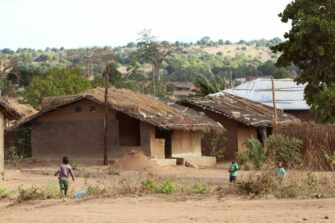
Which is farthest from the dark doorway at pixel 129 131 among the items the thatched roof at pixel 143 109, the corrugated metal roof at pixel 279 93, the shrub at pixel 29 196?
the shrub at pixel 29 196

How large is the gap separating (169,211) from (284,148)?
732 inches

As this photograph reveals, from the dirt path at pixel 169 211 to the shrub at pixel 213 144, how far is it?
2413 centimetres

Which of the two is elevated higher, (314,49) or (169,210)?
(314,49)

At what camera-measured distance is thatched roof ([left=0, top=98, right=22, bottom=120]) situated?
88.1 ft

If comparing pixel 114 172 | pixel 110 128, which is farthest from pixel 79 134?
pixel 114 172

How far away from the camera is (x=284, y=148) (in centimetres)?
3192

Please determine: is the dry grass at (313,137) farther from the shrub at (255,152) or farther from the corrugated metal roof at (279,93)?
the corrugated metal roof at (279,93)

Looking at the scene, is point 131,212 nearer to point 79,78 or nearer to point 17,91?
point 79,78

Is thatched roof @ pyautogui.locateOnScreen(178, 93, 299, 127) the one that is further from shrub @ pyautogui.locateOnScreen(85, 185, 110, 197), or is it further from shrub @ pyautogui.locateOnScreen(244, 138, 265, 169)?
shrub @ pyautogui.locateOnScreen(85, 185, 110, 197)

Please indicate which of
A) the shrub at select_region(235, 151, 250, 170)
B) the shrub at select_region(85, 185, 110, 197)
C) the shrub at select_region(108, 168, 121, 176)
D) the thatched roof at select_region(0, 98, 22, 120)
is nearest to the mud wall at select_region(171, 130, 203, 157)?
the shrub at select_region(235, 151, 250, 170)

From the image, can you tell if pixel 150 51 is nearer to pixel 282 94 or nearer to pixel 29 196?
pixel 282 94

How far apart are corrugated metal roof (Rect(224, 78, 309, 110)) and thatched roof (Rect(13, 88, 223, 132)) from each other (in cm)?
1124

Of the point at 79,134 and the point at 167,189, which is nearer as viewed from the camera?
the point at 167,189

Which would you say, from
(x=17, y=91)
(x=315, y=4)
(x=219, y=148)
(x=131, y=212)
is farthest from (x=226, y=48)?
(x=131, y=212)
